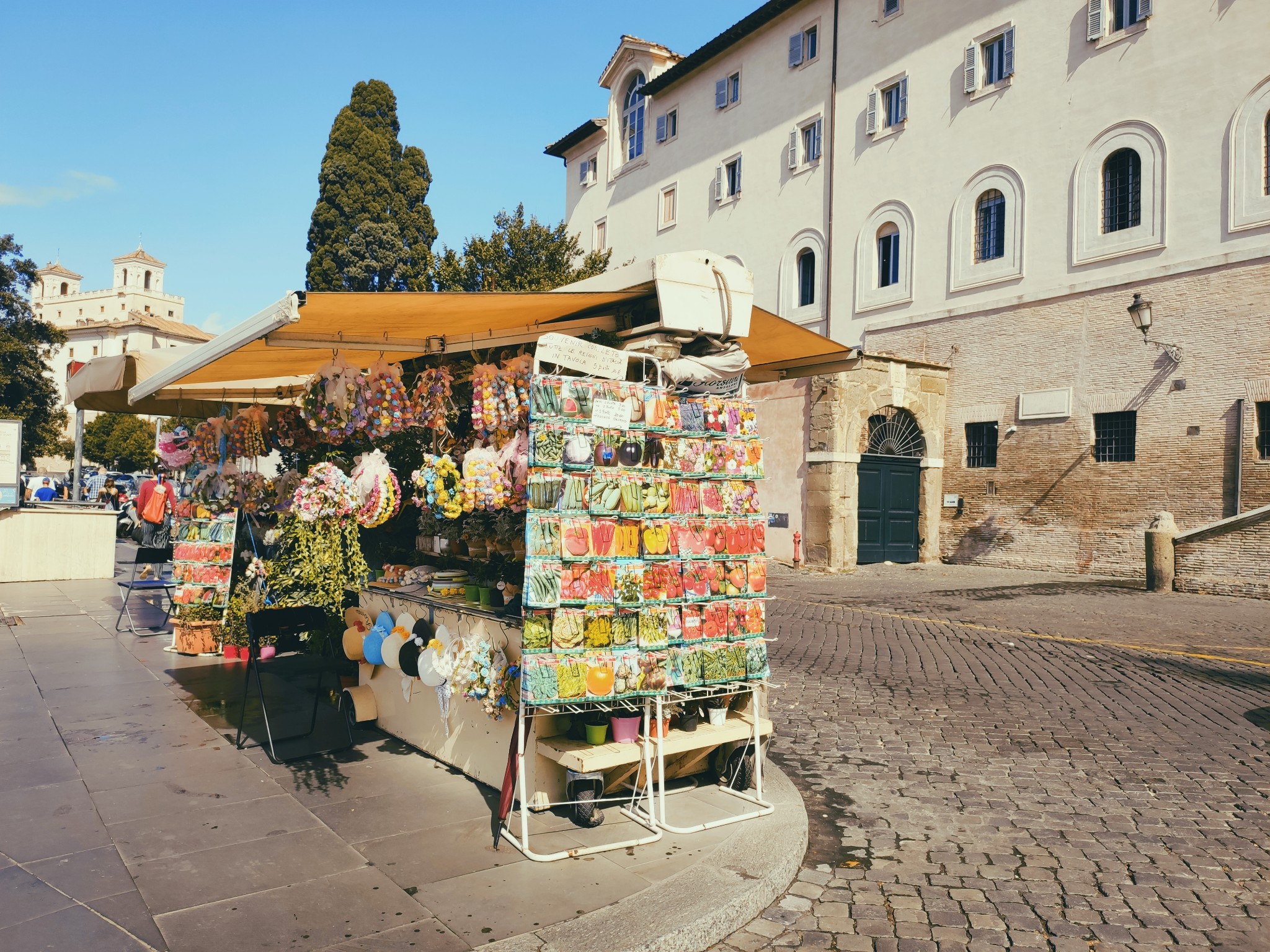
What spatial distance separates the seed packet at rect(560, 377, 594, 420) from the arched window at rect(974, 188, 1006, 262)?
17687mm

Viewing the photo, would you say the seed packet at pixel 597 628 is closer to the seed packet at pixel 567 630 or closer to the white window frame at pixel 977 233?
the seed packet at pixel 567 630

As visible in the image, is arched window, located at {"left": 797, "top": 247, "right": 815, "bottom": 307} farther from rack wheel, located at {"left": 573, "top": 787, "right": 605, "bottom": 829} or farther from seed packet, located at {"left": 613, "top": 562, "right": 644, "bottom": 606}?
rack wheel, located at {"left": 573, "top": 787, "right": 605, "bottom": 829}

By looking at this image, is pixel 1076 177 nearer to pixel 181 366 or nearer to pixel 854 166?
pixel 854 166

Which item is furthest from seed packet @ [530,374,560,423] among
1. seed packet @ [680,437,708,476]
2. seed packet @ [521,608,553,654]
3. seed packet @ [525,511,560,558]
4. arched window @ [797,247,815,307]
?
arched window @ [797,247,815,307]

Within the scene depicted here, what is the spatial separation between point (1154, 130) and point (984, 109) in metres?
3.95

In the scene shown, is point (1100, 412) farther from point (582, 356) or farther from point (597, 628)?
point (597, 628)

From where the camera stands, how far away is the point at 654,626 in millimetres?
4312

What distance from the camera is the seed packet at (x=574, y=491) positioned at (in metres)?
4.07

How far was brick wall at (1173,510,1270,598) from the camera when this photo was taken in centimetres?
1366

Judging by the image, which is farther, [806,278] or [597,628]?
[806,278]

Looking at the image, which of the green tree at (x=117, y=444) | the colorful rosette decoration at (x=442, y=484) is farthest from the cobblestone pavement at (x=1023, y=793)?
the green tree at (x=117, y=444)

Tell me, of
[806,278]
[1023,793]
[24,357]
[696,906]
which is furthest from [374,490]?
[24,357]

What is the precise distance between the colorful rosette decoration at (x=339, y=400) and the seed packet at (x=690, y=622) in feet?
7.94

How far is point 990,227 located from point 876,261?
9.96ft
